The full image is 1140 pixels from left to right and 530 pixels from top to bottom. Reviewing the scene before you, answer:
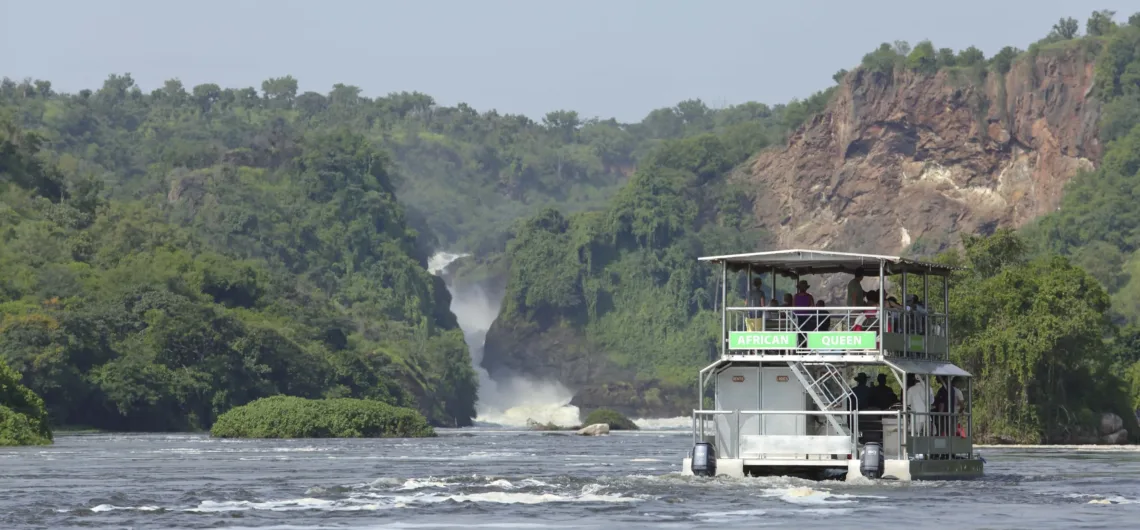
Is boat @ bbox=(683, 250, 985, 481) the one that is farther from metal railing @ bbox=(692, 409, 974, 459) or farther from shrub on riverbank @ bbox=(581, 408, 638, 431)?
shrub on riverbank @ bbox=(581, 408, 638, 431)

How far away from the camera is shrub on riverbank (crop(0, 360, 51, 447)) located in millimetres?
78188

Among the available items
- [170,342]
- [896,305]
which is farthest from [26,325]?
[896,305]

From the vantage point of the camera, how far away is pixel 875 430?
49312mm

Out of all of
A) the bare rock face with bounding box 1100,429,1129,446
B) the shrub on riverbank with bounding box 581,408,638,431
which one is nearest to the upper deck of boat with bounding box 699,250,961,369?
the bare rock face with bounding box 1100,429,1129,446

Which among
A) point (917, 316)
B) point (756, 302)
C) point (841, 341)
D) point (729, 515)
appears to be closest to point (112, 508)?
point (729, 515)

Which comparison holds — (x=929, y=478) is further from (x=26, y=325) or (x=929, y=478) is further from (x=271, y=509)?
(x=26, y=325)

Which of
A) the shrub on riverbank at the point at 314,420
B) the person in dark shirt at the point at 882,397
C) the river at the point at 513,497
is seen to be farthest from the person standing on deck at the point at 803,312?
the shrub on riverbank at the point at 314,420

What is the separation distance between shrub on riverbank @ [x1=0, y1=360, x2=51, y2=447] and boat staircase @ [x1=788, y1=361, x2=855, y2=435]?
39.7 meters

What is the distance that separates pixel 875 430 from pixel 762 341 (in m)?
3.59

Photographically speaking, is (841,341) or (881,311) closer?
(881,311)

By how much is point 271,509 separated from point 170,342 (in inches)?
3732

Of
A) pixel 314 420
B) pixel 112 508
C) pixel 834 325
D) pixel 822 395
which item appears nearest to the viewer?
pixel 112 508

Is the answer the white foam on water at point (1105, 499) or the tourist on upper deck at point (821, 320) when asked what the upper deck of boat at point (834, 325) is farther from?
the white foam on water at point (1105, 499)

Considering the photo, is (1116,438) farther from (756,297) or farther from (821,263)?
(756,297)
